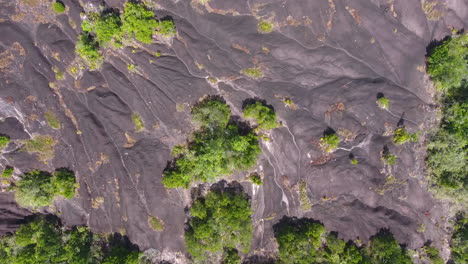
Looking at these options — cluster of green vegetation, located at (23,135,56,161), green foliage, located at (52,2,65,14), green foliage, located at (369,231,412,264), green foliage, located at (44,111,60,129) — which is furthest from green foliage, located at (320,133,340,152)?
green foliage, located at (52,2,65,14)

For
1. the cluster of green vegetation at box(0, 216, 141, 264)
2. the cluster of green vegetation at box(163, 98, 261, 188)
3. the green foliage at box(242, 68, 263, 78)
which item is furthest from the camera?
the green foliage at box(242, 68, 263, 78)

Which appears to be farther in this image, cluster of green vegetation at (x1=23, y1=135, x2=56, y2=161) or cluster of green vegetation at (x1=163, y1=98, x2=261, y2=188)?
cluster of green vegetation at (x1=23, y1=135, x2=56, y2=161)

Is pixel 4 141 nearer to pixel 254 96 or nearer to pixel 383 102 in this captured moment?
pixel 254 96

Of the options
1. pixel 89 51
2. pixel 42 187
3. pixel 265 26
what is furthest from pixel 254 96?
pixel 42 187

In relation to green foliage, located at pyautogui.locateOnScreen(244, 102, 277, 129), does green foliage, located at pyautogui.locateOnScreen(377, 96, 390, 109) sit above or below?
above

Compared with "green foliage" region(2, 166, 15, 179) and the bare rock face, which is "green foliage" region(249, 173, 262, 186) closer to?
the bare rock face

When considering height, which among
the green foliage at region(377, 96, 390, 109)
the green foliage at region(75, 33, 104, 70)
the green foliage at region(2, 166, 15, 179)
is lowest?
the green foliage at region(2, 166, 15, 179)

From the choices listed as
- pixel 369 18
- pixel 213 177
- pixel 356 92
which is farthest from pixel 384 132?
pixel 213 177

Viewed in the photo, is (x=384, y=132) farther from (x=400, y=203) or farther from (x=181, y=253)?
(x=181, y=253)
